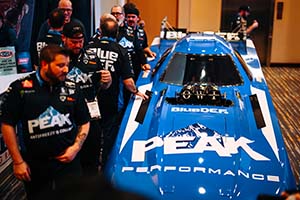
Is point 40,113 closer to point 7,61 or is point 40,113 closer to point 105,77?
point 105,77

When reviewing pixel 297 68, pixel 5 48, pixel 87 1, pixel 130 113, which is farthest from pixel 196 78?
pixel 297 68

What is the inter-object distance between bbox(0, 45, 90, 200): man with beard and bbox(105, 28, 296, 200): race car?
38cm

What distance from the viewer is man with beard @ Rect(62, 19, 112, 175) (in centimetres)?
370

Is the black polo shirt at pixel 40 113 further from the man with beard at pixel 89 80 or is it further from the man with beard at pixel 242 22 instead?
the man with beard at pixel 242 22

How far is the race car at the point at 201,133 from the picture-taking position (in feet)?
11.1

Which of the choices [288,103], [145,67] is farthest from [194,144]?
[288,103]

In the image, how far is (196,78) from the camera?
4.79 meters

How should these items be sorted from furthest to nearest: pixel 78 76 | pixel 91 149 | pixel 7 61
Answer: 1. pixel 7 61
2. pixel 91 149
3. pixel 78 76

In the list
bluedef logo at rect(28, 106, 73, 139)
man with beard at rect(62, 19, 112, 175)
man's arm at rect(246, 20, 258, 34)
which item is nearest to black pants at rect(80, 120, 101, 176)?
man with beard at rect(62, 19, 112, 175)

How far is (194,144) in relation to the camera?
378 centimetres

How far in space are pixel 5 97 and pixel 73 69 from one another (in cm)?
92

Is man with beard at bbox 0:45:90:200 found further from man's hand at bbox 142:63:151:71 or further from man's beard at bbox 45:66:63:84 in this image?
man's hand at bbox 142:63:151:71

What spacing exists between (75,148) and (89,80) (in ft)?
3.01

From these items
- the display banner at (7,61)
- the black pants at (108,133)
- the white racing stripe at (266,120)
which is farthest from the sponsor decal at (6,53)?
the white racing stripe at (266,120)
